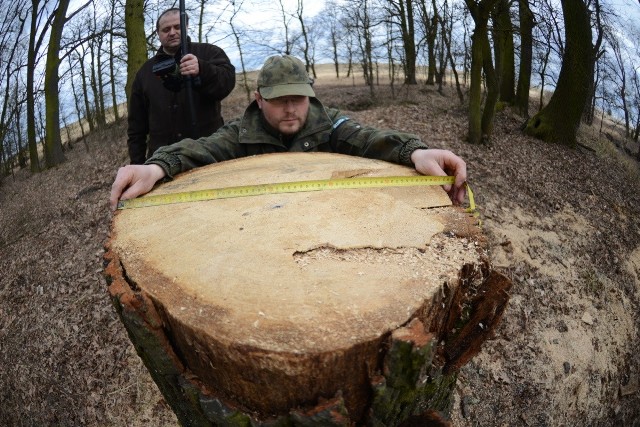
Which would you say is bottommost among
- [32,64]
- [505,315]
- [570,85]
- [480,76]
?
[505,315]

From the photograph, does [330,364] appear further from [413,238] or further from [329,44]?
[329,44]

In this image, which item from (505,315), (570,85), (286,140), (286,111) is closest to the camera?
(286,111)

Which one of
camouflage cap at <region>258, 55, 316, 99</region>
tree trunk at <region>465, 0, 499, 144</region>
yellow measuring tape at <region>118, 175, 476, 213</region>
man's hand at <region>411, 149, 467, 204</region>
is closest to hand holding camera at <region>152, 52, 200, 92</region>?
camouflage cap at <region>258, 55, 316, 99</region>

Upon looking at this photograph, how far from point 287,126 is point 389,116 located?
7.14 metres

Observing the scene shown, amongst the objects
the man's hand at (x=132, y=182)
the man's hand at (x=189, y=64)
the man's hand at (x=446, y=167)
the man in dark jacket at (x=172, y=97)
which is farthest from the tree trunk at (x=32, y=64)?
the man's hand at (x=446, y=167)

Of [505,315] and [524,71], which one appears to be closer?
[505,315]

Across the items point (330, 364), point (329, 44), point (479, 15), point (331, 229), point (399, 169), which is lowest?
point (330, 364)

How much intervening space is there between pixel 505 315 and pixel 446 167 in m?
2.68

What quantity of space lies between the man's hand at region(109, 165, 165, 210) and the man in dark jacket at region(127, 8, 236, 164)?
1.71m

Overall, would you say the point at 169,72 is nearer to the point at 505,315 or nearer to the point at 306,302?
the point at 306,302

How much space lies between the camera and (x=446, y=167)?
194 centimetres

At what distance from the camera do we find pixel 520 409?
134 inches

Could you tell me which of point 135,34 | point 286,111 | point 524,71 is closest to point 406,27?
point 524,71

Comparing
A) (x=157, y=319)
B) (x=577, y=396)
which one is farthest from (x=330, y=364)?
(x=577, y=396)
